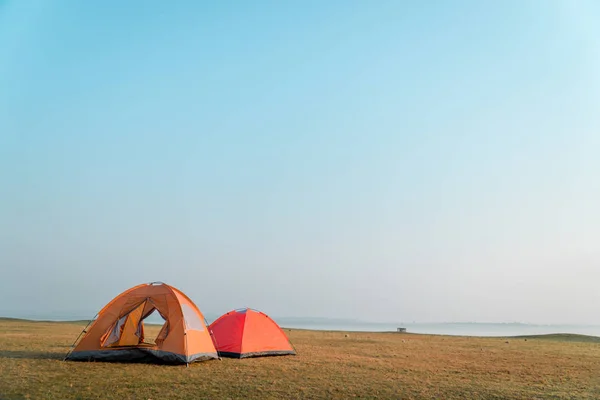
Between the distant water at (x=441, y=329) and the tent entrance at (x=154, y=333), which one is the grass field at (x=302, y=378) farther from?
the distant water at (x=441, y=329)

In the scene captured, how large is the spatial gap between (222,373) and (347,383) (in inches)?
133

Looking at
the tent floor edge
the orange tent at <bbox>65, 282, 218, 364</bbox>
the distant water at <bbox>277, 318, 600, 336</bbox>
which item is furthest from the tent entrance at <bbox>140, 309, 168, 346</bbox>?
the distant water at <bbox>277, 318, 600, 336</bbox>

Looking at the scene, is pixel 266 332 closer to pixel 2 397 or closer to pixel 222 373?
pixel 222 373

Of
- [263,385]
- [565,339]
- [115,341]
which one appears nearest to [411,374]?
[263,385]

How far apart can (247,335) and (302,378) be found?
5158 mm

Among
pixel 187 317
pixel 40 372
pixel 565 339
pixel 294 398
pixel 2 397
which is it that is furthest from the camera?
pixel 565 339

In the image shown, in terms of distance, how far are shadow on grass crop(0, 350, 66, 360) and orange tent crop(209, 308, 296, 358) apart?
202 inches

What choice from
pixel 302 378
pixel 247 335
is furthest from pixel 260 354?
pixel 302 378

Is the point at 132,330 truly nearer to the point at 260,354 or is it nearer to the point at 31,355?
the point at 31,355

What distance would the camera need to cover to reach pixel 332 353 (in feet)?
61.9

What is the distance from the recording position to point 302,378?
12.4 m

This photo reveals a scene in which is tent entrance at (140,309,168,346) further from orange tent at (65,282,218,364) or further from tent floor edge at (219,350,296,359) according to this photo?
tent floor edge at (219,350,296,359)

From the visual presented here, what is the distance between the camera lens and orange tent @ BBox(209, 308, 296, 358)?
1667 cm

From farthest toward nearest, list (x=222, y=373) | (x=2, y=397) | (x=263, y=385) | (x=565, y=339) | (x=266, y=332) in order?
(x=565, y=339) < (x=266, y=332) < (x=222, y=373) < (x=263, y=385) < (x=2, y=397)
